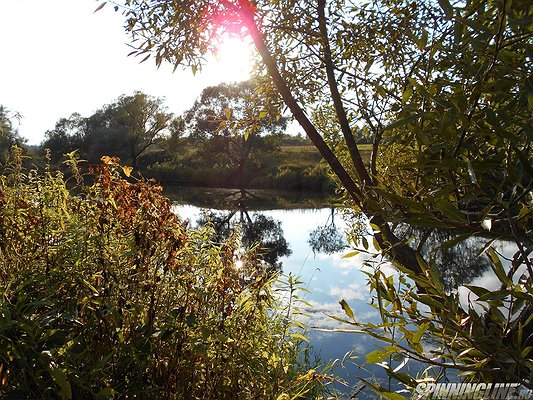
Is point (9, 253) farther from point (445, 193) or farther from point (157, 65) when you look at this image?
point (445, 193)

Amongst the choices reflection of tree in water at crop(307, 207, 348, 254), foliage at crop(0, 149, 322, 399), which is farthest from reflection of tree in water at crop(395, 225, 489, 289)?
foliage at crop(0, 149, 322, 399)

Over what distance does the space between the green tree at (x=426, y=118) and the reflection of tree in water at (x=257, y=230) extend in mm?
8156

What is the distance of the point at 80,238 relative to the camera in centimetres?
225

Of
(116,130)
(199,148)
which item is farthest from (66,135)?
(199,148)

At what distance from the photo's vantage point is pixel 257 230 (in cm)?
1641

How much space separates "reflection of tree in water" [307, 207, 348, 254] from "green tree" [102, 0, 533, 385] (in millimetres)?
9013

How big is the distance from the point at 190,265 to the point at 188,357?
0.46 meters

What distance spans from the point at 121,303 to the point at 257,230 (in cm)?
→ 1427

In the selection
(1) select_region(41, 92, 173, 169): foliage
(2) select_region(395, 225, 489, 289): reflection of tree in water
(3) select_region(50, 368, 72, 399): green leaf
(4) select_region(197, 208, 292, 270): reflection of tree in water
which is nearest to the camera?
(3) select_region(50, 368, 72, 399): green leaf

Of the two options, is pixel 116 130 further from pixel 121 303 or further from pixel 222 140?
pixel 121 303

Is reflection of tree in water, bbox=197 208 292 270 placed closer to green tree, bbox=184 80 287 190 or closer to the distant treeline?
the distant treeline

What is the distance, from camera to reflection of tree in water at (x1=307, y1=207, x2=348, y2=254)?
1348 centimetres

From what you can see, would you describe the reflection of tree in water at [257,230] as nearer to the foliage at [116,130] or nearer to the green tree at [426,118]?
the green tree at [426,118]

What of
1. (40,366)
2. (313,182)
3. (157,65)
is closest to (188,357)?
(40,366)
